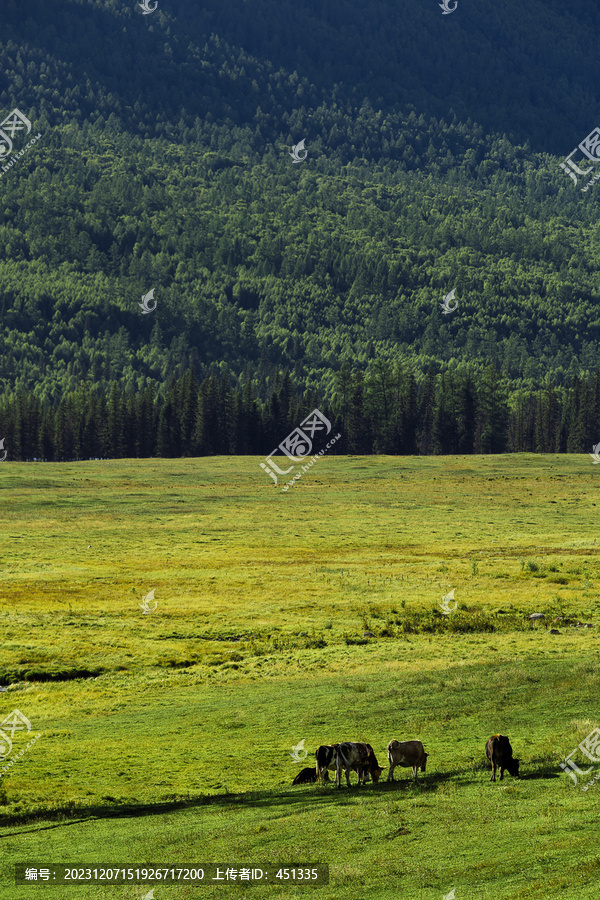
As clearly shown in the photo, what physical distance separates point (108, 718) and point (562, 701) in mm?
16802

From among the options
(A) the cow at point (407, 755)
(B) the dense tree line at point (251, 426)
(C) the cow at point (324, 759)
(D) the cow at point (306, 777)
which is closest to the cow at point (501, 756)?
(A) the cow at point (407, 755)

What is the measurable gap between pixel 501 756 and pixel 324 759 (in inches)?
182

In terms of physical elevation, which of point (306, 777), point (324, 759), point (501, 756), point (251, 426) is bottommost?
point (306, 777)

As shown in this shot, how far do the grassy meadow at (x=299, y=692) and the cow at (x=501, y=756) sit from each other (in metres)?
0.35

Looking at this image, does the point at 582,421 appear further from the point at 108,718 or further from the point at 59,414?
the point at 108,718

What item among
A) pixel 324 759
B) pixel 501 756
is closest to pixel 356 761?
pixel 324 759

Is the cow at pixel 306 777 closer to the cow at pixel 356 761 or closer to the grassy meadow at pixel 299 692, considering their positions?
the grassy meadow at pixel 299 692

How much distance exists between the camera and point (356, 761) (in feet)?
80.1

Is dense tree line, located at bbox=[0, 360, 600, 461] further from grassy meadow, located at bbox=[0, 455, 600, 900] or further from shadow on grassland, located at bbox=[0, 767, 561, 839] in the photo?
shadow on grassland, located at bbox=[0, 767, 561, 839]

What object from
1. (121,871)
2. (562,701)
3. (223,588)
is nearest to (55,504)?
(223,588)

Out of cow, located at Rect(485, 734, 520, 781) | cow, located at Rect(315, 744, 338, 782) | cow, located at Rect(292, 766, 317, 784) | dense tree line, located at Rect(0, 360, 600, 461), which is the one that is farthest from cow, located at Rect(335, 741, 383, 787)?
dense tree line, located at Rect(0, 360, 600, 461)

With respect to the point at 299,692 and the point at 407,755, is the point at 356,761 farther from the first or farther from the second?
the point at 299,692

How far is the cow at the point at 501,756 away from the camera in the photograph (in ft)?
75.9

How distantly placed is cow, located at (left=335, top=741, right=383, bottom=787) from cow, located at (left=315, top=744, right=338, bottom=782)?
32 cm
